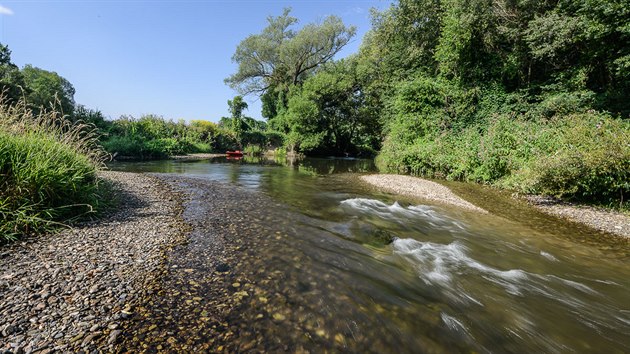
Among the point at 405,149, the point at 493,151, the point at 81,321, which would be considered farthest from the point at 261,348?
the point at 405,149

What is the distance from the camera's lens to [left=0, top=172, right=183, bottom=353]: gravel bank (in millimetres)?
2855

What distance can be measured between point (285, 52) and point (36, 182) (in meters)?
40.7

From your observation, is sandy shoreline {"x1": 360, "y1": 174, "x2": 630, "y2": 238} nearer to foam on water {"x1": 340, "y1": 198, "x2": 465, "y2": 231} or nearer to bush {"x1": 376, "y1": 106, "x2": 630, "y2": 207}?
bush {"x1": 376, "y1": 106, "x2": 630, "y2": 207}

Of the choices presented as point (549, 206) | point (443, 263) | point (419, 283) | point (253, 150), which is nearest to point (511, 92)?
point (549, 206)

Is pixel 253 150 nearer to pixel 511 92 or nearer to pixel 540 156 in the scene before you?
pixel 511 92

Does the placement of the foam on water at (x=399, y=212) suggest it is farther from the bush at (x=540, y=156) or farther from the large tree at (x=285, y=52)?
the large tree at (x=285, y=52)

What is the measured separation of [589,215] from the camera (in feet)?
29.7

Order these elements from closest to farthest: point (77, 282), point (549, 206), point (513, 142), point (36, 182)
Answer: point (77, 282)
point (36, 182)
point (549, 206)
point (513, 142)

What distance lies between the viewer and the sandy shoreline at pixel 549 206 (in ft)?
26.8

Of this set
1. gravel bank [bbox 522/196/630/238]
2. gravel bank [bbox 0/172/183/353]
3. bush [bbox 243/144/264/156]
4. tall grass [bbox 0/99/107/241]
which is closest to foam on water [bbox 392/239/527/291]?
gravel bank [bbox 0/172/183/353]

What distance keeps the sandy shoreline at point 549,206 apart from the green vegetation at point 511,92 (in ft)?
2.32

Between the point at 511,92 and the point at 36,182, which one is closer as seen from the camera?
the point at 36,182

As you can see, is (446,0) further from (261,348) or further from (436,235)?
(261,348)

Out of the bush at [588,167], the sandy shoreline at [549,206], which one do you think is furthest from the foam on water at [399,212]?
the bush at [588,167]
